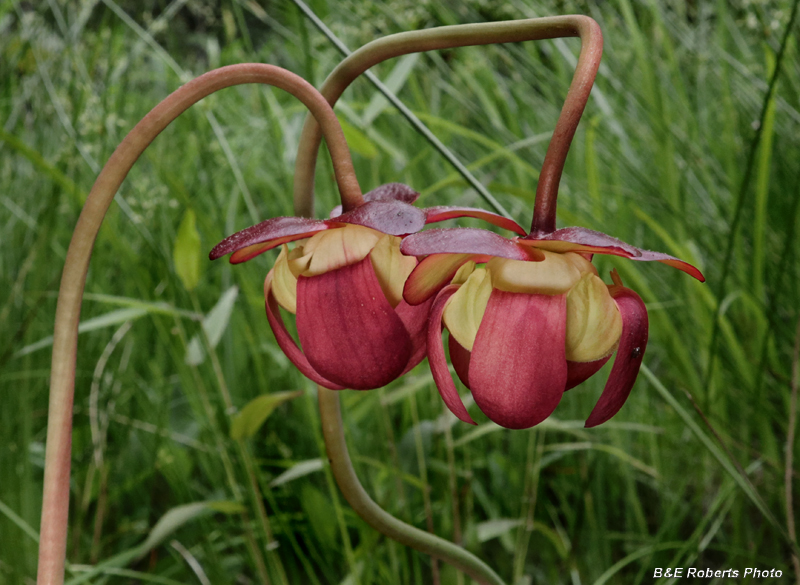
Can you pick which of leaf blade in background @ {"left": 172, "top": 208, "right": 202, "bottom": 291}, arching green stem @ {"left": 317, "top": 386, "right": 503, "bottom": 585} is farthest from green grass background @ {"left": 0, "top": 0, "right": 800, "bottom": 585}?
arching green stem @ {"left": 317, "top": 386, "right": 503, "bottom": 585}

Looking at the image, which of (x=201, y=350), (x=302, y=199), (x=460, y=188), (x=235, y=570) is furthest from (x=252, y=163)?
(x=302, y=199)

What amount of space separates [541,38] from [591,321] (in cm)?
10

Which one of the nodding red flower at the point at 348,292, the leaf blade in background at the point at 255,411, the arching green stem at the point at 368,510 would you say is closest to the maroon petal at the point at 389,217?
the nodding red flower at the point at 348,292

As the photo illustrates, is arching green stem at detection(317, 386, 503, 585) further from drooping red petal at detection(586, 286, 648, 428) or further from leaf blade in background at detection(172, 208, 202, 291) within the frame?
leaf blade in background at detection(172, 208, 202, 291)


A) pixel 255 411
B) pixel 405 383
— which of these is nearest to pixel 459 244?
pixel 255 411

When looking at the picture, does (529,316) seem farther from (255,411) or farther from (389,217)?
(255,411)

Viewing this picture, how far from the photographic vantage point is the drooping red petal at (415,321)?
0.28 meters

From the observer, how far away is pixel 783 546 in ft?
2.33

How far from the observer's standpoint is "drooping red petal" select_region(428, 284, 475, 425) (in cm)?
25

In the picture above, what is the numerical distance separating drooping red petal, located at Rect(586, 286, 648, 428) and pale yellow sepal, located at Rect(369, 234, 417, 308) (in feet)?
0.28

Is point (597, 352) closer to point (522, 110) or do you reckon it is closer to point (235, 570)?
point (235, 570)

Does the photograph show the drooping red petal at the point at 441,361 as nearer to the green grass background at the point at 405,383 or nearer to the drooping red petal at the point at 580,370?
the drooping red petal at the point at 580,370

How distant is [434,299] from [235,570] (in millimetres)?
662

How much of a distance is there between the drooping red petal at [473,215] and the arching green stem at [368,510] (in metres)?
0.11
